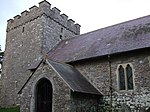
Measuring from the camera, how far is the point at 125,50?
1450cm

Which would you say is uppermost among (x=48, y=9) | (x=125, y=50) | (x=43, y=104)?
(x=48, y=9)

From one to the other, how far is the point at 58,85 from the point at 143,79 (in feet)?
16.6

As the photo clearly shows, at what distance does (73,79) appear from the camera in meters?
14.2

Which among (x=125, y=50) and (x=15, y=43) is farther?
(x=15, y=43)

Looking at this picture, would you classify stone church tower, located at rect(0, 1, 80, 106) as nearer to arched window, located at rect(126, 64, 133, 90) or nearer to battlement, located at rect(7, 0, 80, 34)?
battlement, located at rect(7, 0, 80, 34)

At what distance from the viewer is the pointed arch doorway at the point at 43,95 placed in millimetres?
14565

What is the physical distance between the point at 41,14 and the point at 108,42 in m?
9.18

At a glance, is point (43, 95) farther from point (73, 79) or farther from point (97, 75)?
point (97, 75)

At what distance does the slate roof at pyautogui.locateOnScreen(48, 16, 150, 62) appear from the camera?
15.2 meters

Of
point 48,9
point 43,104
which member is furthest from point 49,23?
point 43,104

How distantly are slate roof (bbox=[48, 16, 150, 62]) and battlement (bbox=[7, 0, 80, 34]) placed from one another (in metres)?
4.38

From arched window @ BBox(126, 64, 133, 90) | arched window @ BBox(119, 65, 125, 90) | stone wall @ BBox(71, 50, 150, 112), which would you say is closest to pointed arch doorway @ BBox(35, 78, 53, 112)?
stone wall @ BBox(71, 50, 150, 112)

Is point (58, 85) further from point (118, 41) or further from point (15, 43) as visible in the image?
point (15, 43)

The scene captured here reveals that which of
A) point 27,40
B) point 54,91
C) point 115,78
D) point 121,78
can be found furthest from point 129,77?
point 27,40
